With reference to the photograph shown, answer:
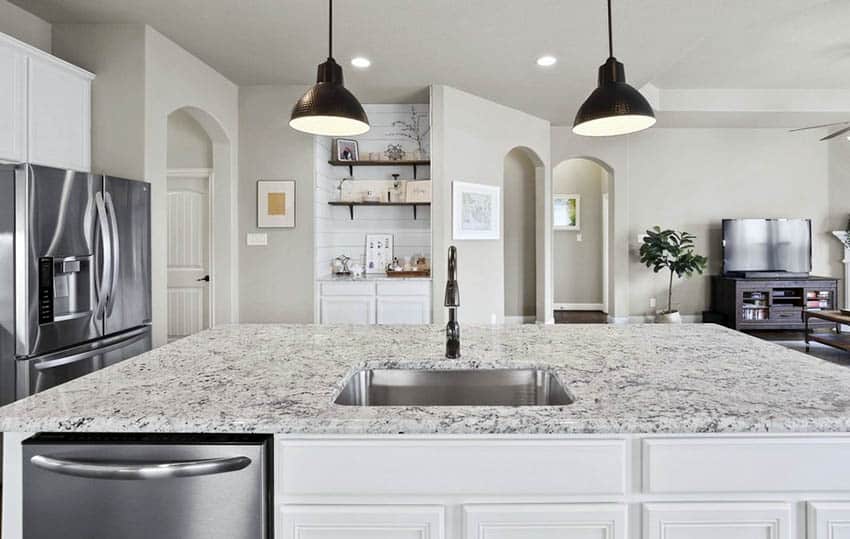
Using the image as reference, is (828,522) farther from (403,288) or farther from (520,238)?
(520,238)

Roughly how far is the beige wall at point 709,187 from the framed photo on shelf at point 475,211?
92.4 inches

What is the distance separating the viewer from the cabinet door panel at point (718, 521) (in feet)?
3.32

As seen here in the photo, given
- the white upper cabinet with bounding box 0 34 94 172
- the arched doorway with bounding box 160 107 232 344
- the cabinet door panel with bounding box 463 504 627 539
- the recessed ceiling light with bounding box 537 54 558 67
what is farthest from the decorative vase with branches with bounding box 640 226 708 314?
the white upper cabinet with bounding box 0 34 94 172

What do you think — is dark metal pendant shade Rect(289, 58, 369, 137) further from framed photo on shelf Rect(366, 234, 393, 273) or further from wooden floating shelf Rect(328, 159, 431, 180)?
framed photo on shelf Rect(366, 234, 393, 273)

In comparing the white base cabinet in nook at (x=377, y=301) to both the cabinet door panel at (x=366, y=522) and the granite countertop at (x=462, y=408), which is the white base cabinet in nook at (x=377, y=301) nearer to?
the granite countertop at (x=462, y=408)

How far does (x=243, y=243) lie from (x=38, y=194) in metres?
2.30

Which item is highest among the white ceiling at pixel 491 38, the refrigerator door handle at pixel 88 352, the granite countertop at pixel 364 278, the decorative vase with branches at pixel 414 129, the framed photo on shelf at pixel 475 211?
the white ceiling at pixel 491 38

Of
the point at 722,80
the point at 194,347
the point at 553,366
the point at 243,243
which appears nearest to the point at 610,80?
the point at 553,366

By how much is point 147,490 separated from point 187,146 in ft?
15.3

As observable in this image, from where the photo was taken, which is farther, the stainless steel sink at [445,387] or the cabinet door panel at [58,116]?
the cabinet door panel at [58,116]

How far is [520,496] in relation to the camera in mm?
1032

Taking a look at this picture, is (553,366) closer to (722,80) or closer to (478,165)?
(478,165)

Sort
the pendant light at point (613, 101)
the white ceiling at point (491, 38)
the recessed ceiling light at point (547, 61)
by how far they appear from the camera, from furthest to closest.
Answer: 1. the recessed ceiling light at point (547, 61)
2. the white ceiling at point (491, 38)
3. the pendant light at point (613, 101)

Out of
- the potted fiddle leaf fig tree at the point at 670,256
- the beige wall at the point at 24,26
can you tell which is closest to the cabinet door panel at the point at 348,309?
the beige wall at the point at 24,26
